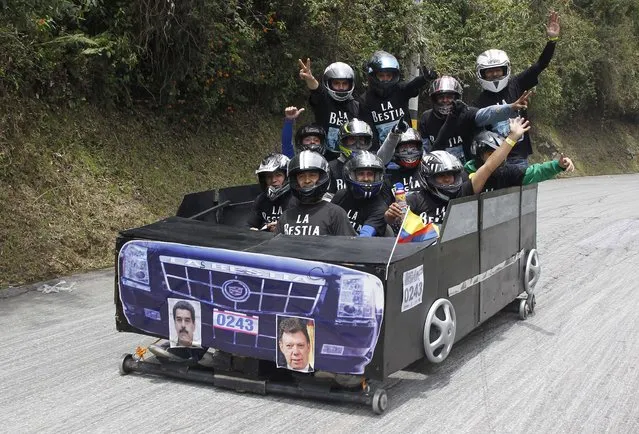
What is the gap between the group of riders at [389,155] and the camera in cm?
579

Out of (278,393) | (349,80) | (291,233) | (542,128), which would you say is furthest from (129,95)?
(542,128)

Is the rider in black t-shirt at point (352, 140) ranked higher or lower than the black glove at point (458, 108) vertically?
lower

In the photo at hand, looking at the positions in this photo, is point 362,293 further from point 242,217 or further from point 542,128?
point 542,128

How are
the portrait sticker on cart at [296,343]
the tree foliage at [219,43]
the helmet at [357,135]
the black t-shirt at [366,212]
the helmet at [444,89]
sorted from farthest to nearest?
the tree foliage at [219,43]
the helmet at [444,89]
the helmet at [357,135]
the black t-shirt at [366,212]
the portrait sticker on cart at [296,343]

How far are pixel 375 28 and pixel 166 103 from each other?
551 centimetres

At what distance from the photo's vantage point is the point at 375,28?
16266 mm

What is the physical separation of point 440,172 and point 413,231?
49.7 inches

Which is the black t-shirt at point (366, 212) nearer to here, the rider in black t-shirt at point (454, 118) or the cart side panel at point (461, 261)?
the cart side panel at point (461, 261)

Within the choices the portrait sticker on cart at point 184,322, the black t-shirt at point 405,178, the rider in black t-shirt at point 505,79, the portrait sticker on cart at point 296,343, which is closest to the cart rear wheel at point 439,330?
the portrait sticker on cart at point 296,343

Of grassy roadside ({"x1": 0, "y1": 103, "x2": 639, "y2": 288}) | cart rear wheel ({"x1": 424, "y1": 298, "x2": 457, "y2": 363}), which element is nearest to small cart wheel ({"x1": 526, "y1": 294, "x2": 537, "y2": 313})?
cart rear wheel ({"x1": 424, "y1": 298, "x2": 457, "y2": 363})

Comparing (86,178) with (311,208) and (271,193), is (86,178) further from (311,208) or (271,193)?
(311,208)

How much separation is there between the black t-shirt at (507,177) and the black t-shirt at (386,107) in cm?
147

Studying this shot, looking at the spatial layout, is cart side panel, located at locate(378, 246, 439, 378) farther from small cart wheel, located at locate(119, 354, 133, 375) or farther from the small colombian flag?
small cart wheel, located at locate(119, 354, 133, 375)

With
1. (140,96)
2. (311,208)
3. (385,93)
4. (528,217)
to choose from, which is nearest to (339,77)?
(385,93)
